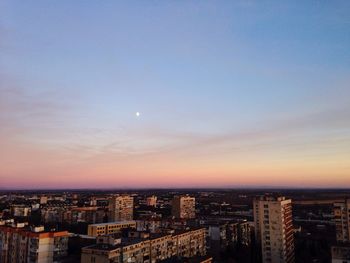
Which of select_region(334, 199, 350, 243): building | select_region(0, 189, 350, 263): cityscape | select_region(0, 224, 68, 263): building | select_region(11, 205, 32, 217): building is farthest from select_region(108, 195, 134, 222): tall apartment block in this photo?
select_region(334, 199, 350, 243): building

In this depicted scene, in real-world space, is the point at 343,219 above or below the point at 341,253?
above

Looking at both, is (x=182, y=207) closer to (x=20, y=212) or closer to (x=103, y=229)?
(x=103, y=229)

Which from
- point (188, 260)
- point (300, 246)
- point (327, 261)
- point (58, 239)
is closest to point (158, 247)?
point (188, 260)

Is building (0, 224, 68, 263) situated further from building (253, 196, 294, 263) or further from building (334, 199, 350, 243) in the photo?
building (334, 199, 350, 243)

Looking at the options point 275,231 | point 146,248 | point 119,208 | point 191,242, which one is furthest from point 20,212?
point 275,231

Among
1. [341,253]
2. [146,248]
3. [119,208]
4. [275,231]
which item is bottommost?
[146,248]

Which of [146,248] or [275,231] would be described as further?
[275,231]

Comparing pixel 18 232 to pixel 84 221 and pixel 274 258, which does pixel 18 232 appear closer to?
pixel 274 258
